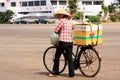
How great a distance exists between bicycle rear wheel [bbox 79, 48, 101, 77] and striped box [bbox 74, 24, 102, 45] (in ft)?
0.74

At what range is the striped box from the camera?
10891 mm

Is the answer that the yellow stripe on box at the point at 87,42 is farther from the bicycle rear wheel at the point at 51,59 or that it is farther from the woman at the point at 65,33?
the bicycle rear wheel at the point at 51,59

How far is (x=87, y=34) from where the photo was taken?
10.9 m

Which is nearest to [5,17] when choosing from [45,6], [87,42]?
[45,6]

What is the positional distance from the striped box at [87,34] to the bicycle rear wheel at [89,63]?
227 mm

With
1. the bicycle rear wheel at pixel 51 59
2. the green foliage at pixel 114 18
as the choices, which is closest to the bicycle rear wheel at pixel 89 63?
the bicycle rear wheel at pixel 51 59

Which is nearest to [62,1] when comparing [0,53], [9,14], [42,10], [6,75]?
[42,10]

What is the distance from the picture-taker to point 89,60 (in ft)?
36.2

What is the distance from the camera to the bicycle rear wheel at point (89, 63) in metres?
10.9

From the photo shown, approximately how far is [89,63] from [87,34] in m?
0.72

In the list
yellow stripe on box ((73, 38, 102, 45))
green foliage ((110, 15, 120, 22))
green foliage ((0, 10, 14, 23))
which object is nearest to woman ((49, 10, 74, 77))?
yellow stripe on box ((73, 38, 102, 45))

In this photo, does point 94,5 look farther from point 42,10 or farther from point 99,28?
point 99,28

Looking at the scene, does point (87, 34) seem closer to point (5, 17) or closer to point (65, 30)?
point (65, 30)

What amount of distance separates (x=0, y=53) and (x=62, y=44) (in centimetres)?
719
